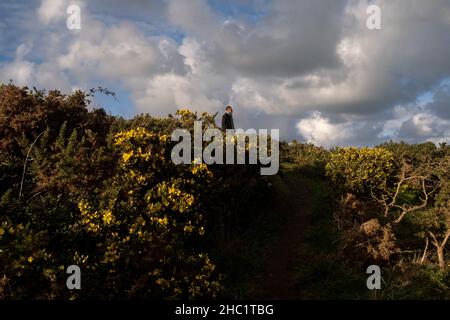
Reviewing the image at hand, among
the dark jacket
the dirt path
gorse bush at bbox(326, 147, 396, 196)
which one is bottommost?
the dirt path

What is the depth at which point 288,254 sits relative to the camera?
11.2m

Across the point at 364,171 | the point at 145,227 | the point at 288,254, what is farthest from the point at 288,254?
the point at 364,171

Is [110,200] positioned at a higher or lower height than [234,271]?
higher

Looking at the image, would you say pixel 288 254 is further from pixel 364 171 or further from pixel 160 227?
pixel 364 171

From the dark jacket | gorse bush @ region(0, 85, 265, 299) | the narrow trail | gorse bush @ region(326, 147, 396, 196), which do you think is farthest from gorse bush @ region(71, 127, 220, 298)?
gorse bush @ region(326, 147, 396, 196)

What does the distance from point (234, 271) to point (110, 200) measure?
10.7 ft

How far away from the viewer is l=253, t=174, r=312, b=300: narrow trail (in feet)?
29.8

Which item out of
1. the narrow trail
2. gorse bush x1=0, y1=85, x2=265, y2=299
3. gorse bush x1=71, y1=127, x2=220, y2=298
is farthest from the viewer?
the narrow trail

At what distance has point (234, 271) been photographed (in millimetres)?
9516

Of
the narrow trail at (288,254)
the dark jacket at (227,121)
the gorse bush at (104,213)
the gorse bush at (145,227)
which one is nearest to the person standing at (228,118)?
Result: the dark jacket at (227,121)

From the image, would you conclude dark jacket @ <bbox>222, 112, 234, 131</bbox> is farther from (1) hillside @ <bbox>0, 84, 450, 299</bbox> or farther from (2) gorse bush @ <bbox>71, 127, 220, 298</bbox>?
(2) gorse bush @ <bbox>71, 127, 220, 298</bbox>
